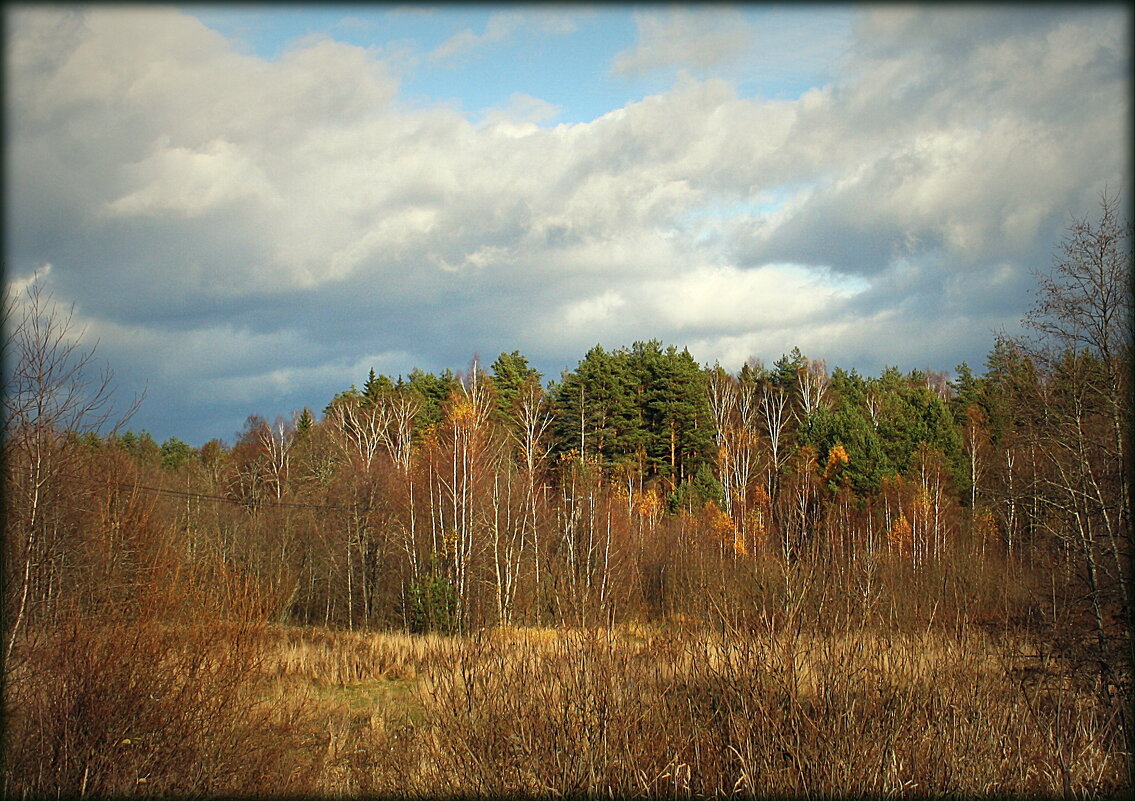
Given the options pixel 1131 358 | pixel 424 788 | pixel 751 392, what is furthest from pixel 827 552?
pixel 751 392

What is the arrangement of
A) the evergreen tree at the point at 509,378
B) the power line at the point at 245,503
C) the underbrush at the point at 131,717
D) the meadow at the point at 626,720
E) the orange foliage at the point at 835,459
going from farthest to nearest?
the evergreen tree at the point at 509,378, the orange foliage at the point at 835,459, the power line at the point at 245,503, the underbrush at the point at 131,717, the meadow at the point at 626,720

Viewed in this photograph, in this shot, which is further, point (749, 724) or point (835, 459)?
point (835, 459)

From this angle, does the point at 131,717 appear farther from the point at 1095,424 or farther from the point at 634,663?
the point at 1095,424

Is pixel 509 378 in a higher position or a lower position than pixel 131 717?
higher

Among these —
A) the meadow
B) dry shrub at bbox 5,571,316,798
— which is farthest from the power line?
the meadow

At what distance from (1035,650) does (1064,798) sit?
5435 mm

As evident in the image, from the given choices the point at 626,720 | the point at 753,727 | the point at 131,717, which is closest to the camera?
the point at 753,727

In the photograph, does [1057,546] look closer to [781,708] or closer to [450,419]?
[781,708]

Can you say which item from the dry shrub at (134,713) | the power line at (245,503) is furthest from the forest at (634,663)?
the power line at (245,503)

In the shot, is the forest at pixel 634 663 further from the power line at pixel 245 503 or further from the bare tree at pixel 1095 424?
the power line at pixel 245 503

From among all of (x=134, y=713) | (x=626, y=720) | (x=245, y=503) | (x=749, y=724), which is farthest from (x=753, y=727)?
(x=245, y=503)

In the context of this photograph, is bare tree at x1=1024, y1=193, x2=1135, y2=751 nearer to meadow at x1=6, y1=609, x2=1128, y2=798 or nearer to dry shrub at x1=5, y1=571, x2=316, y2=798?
meadow at x1=6, y1=609, x2=1128, y2=798

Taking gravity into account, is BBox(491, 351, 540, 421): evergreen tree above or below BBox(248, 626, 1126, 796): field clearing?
above

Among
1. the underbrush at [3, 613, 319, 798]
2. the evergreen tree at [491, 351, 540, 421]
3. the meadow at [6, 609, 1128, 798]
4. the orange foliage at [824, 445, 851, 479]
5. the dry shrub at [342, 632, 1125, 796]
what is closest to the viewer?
the dry shrub at [342, 632, 1125, 796]
